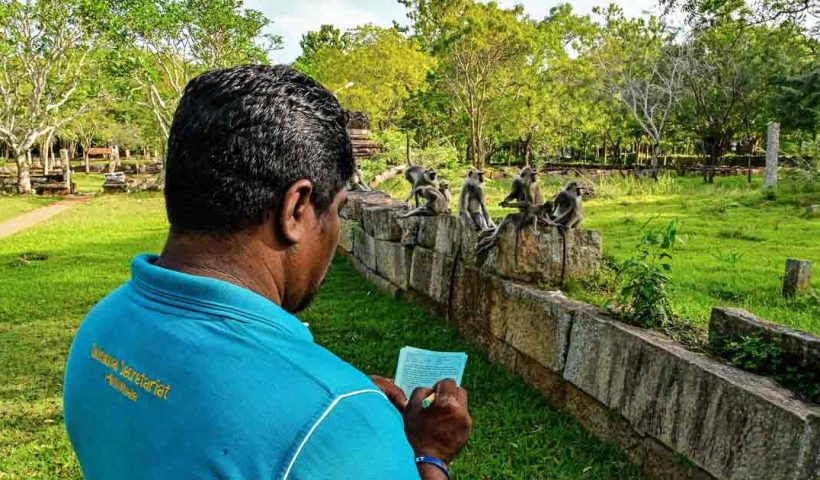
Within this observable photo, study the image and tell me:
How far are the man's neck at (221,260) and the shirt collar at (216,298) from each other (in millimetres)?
62

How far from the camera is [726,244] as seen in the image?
8266 mm

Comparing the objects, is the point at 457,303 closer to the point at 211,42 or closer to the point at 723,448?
the point at 723,448

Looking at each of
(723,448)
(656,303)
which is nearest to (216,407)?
(723,448)

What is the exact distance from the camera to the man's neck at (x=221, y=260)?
122 cm

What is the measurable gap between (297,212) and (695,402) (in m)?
2.41

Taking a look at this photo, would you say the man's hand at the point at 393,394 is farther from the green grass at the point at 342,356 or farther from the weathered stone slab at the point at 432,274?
the weathered stone slab at the point at 432,274

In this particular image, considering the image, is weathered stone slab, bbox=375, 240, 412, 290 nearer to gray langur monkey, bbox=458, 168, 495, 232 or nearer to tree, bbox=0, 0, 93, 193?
gray langur monkey, bbox=458, 168, 495, 232

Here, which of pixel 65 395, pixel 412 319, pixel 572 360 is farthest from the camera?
pixel 412 319

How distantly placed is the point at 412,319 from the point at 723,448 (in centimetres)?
416

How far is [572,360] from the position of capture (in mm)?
4105

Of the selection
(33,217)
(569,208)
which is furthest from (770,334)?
(33,217)

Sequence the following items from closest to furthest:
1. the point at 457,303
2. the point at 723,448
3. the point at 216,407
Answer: the point at 216,407, the point at 723,448, the point at 457,303

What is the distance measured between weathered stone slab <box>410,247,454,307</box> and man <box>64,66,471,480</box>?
491 centimetres

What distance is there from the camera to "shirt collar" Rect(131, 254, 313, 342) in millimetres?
1104
